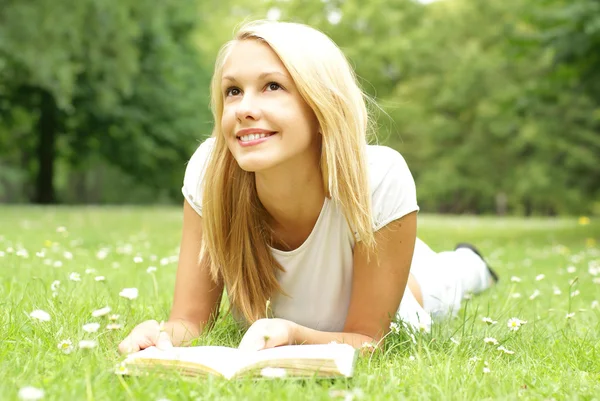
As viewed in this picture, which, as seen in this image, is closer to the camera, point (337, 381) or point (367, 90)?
point (337, 381)

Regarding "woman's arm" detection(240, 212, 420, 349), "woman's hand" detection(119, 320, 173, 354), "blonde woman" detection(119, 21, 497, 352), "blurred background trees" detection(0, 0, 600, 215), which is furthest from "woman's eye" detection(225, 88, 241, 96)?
"blurred background trees" detection(0, 0, 600, 215)

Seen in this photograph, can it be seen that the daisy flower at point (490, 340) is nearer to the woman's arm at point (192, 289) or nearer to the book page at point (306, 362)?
the book page at point (306, 362)

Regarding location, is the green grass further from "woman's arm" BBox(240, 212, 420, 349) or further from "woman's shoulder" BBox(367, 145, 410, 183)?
"woman's shoulder" BBox(367, 145, 410, 183)

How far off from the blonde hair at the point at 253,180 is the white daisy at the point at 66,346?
2.17 ft

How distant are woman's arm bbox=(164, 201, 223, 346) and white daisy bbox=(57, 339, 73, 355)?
1.62 ft

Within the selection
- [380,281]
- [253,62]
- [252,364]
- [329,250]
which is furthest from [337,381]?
[253,62]

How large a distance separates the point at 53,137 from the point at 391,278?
22604 millimetres

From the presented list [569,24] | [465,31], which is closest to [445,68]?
[465,31]

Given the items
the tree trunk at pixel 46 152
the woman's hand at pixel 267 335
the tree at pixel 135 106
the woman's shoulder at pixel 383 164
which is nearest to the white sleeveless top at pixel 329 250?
the woman's shoulder at pixel 383 164

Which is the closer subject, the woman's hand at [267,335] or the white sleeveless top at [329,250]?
the woman's hand at [267,335]

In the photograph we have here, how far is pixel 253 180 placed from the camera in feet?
9.60

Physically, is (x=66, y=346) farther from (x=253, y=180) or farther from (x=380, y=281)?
(x=380, y=281)

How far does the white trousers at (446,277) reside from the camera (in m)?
4.02

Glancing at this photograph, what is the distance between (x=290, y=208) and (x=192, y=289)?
1.75ft
